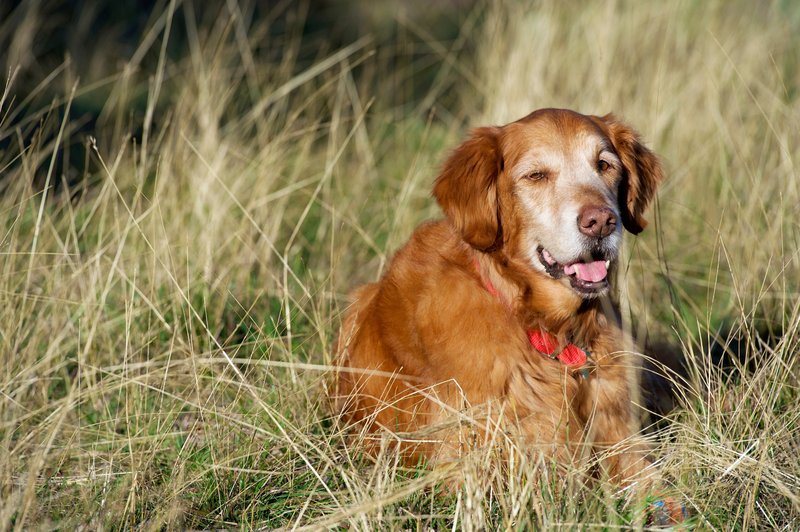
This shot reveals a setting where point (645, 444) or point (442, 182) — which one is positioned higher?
point (442, 182)

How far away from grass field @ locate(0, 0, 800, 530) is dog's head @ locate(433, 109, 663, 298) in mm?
535

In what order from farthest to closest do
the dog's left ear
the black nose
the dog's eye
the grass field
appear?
the dog's left ear
the dog's eye
the black nose
the grass field

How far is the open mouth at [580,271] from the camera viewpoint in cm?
304

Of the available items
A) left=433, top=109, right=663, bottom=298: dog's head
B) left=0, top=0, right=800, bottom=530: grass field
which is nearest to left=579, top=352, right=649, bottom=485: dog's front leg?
left=0, top=0, right=800, bottom=530: grass field

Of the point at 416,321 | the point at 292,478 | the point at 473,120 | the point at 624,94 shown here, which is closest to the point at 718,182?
the point at 624,94

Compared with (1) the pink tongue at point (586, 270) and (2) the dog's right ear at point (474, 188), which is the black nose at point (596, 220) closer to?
(1) the pink tongue at point (586, 270)

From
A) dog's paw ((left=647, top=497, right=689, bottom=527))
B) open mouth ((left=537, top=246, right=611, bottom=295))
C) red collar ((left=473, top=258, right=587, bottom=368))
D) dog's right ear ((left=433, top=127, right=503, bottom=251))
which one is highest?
dog's right ear ((left=433, top=127, right=503, bottom=251))

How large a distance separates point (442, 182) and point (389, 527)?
1.23 m

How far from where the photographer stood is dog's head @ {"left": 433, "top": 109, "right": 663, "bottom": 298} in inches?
117

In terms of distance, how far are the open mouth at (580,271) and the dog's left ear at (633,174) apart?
1.31 ft

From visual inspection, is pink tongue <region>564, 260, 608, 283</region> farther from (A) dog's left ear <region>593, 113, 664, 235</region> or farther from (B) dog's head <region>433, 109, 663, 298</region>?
(A) dog's left ear <region>593, 113, 664, 235</region>

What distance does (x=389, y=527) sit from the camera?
2.61 meters

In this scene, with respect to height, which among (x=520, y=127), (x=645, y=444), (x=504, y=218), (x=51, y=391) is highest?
(x=520, y=127)

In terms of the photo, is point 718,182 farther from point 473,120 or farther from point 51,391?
point 51,391
